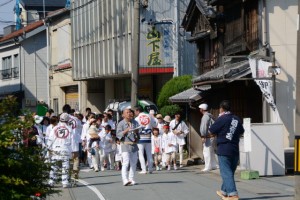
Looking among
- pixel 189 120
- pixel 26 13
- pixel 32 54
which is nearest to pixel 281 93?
pixel 189 120

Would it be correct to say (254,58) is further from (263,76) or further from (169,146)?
(169,146)

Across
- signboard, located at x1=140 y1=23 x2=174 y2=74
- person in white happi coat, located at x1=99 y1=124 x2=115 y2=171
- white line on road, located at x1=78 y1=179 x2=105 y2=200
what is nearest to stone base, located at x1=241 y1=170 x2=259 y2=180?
white line on road, located at x1=78 y1=179 x2=105 y2=200

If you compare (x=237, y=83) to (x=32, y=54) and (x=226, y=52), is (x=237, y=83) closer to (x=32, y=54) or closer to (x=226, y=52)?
(x=226, y=52)

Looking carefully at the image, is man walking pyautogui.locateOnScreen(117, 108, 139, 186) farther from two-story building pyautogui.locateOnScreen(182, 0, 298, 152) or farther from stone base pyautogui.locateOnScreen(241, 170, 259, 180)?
two-story building pyautogui.locateOnScreen(182, 0, 298, 152)

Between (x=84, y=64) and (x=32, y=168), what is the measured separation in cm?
3213

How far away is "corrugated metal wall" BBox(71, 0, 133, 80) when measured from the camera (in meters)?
33.8

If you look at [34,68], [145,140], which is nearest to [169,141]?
[145,140]

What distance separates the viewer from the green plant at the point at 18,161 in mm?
7449

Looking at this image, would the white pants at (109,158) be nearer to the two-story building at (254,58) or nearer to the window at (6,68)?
the two-story building at (254,58)

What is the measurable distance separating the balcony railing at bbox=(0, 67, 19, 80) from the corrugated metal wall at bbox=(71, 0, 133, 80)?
11246 mm

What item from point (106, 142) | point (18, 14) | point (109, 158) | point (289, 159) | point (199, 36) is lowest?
point (109, 158)

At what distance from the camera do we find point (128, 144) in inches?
650

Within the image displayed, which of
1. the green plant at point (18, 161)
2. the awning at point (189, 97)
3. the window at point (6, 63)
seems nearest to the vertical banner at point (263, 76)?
A: the awning at point (189, 97)

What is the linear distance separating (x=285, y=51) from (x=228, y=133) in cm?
739
